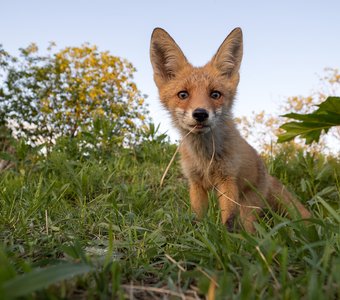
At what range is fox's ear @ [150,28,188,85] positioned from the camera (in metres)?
3.94

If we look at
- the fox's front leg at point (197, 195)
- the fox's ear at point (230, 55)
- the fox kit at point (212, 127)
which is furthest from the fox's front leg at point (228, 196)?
the fox's ear at point (230, 55)

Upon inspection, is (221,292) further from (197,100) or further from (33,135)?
(33,135)

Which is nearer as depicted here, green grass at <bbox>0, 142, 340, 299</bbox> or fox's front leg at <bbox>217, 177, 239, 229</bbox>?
green grass at <bbox>0, 142, 340, 299</bbox>

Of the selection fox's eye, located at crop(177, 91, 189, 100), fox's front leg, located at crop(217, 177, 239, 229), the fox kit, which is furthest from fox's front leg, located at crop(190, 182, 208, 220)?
fox's eye, located at crop(177, 91, 189, 100)

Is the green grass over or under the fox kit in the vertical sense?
under

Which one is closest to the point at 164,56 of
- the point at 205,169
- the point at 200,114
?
the point at 200,114

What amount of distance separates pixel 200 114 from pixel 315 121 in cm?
101

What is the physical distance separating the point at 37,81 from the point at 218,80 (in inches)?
491

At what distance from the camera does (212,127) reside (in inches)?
134

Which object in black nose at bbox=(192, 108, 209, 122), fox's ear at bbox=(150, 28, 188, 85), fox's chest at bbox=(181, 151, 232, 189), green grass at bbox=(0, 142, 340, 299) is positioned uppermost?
fox's ear at bbox=(150, 28, 188, 85)

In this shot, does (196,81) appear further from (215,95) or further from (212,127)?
(212,127)

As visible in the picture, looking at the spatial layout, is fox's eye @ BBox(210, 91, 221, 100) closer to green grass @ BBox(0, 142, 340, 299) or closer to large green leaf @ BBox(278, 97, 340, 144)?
large green leaf @ BBox(278, 97, 340, 144)

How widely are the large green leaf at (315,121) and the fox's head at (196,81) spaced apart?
73 centimetres

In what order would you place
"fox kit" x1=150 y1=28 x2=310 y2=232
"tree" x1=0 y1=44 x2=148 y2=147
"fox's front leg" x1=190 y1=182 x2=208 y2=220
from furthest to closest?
"tree" x1=0 y1=44 x2=148 y2=147 < "fox's front leg" x1=190 y1=182 x2=208 y2=220 < "fox kit" x1=150 y1=28 x2=310 y2=232
